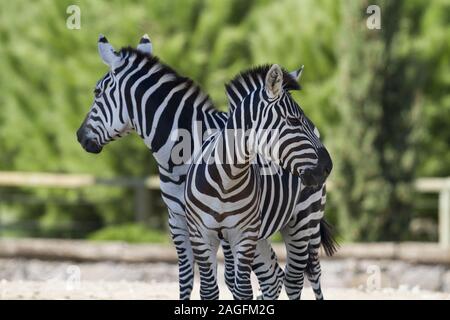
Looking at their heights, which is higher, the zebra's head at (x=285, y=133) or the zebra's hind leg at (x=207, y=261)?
the zebra's head at (x=285, y=133)

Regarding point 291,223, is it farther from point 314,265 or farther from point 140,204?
point 140,204

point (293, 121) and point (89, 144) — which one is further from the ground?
point (293, 121)

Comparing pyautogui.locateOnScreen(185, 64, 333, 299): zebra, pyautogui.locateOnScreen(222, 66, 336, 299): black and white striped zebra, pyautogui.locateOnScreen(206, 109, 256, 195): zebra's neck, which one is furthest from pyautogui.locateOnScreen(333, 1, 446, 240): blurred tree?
pyautogui.locateOnScreen(206, 109, 256, 195): zebra's neck

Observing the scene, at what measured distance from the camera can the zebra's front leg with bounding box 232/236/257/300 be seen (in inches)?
228

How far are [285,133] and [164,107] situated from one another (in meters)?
1.23

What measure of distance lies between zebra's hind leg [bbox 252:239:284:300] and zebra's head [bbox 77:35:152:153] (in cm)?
132

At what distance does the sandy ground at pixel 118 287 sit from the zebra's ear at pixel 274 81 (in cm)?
312

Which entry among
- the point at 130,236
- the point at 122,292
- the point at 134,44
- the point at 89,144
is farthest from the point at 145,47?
the point at 134,44

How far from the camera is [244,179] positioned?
582 centimetres

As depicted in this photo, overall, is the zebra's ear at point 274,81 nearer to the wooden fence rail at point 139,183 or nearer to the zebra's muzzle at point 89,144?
the zebra's muzzle at point 89,144

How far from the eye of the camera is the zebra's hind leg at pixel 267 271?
698cm

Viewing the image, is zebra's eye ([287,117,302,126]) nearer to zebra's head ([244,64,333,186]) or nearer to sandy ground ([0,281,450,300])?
zebra's head ([244,64,333,186])

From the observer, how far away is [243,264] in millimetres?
5820

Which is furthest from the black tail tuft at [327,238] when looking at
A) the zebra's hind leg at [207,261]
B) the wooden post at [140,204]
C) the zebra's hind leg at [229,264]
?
the wooden post at [140,204]
